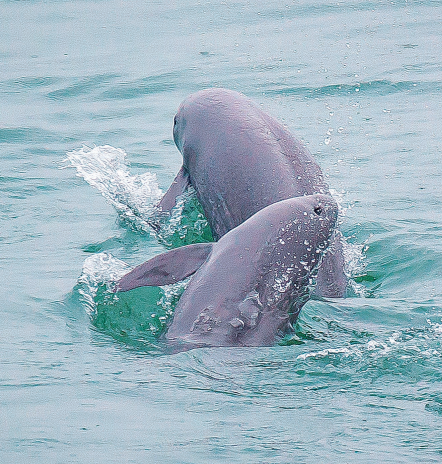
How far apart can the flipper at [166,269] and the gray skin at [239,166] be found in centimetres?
129

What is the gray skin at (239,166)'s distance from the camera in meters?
8.20

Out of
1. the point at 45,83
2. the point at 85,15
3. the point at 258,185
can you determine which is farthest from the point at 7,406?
the point at 85,15

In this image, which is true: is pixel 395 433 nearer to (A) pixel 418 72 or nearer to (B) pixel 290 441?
(B) pixel 290 441

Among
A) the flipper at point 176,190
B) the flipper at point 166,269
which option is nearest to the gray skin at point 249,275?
the flipper at point 166,269

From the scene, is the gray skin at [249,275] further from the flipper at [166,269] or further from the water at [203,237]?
the water at [203,237]

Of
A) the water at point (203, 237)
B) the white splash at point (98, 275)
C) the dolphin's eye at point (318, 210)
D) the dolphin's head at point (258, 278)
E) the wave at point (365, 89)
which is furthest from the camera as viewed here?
the wave at point (365, 89)

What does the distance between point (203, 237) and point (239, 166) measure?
1043 millimetres

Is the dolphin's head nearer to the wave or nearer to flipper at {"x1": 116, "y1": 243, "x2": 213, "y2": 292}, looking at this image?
flipper at {"x1": 116, "y1": 243, "x2": 213, "y2": 292}

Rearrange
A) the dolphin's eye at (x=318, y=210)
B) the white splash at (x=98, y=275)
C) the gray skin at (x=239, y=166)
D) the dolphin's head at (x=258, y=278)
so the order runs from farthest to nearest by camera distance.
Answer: the gray skin at (x=239, y=166), the white splash at (x=98, y=275), the dolphin's eye at (x=318, y=210), the dolphin's head at (x=258, y=278)

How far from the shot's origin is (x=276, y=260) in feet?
22.3

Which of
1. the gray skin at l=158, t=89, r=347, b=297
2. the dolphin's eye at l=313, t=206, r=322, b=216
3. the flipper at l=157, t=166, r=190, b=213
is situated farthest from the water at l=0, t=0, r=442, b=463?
the dolphin's eye at l=313, t=206, r=322, b=216

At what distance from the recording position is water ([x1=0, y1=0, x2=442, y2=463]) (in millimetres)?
5199

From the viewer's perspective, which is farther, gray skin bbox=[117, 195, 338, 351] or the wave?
the wave

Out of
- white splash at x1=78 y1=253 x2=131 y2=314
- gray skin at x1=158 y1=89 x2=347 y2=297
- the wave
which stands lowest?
white splash at x1=78 y1=253 x2=131 y2=314
